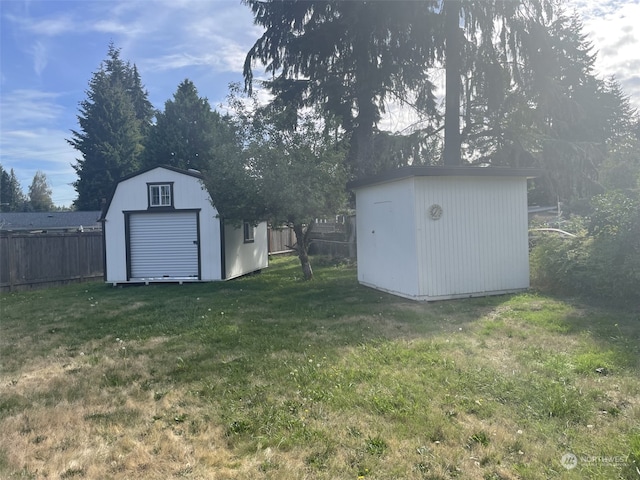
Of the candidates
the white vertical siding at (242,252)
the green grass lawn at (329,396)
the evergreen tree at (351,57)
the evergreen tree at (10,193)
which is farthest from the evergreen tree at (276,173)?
the evergreen tree at (10,193)

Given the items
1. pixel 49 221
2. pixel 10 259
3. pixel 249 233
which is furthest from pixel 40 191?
pixel 249 233

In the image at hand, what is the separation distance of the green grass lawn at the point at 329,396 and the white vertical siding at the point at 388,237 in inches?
63.2

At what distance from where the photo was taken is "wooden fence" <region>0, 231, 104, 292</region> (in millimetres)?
11570

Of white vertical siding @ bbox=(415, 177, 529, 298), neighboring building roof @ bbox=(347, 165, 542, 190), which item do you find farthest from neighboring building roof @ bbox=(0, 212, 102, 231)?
white vertical siding @ bbox=(415, 177, 529, 298)

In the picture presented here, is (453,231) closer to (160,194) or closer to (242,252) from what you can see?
(242,252)

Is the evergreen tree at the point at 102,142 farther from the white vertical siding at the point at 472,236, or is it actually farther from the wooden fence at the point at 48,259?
the white vertical siding at the point at 472,236

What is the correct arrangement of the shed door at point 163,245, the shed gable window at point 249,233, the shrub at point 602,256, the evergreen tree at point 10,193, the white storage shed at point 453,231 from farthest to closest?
the evergreen tree at point 10,193, the shed gable window at point 249,233, the shed door at point 163,245, the white storage shed at point 453,231, the shrub at point 602,256

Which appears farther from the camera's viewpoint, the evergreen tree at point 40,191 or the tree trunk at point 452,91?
the evergreen tree at point 40,191

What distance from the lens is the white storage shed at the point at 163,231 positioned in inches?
460

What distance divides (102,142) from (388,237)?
30.7 m

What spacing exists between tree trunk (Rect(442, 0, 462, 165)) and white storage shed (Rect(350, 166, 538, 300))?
16.8ft

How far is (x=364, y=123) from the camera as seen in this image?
46.9 ft

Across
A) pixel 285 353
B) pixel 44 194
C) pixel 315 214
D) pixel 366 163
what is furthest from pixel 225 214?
pixel 44 194

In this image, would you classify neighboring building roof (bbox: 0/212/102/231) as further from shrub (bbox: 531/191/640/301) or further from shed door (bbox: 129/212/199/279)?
shrub (bbox: 531/191/640/301)
